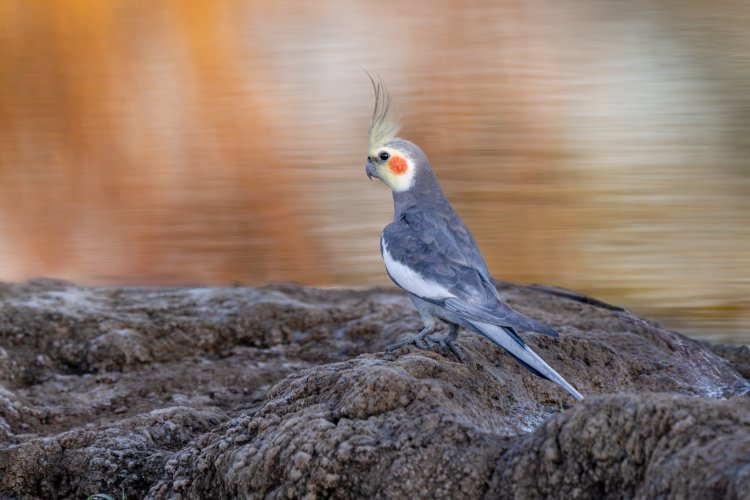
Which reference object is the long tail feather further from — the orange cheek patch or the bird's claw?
the orange cheek patch

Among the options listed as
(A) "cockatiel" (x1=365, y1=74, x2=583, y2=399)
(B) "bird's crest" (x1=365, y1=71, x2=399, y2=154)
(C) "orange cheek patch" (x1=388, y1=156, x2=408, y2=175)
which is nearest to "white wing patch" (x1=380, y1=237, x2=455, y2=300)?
(A) "cockatiel" (x1=365, y1=74, x2=583, y2=399)

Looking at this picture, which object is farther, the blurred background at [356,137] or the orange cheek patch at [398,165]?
the blurred background at [356,137]

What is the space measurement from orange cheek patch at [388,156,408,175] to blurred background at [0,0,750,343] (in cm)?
231

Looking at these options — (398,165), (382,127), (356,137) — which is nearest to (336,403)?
(398,165)

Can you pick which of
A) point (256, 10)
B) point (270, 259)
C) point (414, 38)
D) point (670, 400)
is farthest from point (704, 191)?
point (670, 400)

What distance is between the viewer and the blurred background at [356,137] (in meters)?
5.23

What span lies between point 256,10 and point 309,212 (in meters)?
1.42

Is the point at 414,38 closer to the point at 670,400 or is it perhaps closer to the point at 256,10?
the point at 256,10

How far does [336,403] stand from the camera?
235 centimetres

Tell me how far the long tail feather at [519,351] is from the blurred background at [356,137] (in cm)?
265

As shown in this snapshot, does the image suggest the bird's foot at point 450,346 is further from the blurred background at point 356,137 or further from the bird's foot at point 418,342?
the blurred background at point 356,137

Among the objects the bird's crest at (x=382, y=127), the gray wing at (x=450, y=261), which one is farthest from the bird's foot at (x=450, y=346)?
the bird's crest at (x=382, y=127)

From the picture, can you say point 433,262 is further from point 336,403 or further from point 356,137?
point 356,137

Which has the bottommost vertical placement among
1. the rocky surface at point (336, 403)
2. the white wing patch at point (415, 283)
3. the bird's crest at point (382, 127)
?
the rocky surface at point (336, 403)
